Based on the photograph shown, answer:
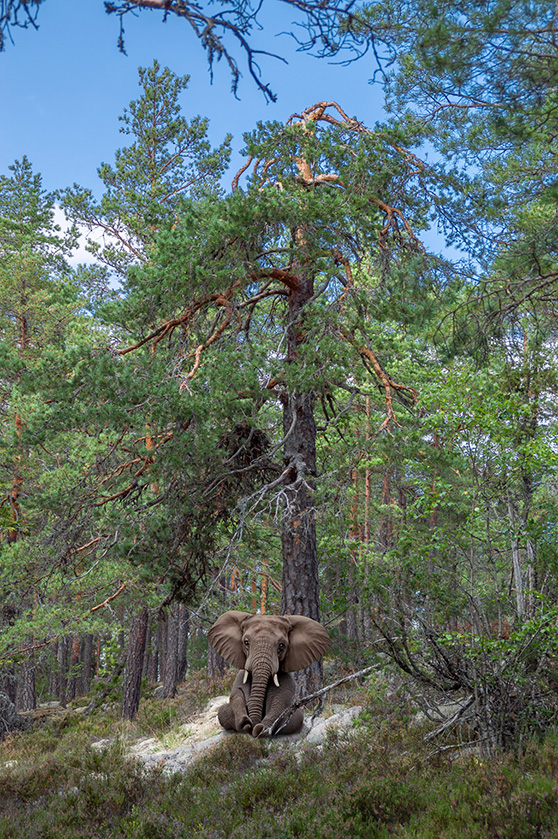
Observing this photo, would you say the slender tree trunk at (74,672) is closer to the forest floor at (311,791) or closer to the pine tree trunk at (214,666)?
the pine tree trunk at (214,666)

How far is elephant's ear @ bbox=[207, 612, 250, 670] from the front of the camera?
9.09m

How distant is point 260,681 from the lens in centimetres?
845

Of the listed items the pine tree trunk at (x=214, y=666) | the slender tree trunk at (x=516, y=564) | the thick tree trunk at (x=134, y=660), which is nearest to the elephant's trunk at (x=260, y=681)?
the slender tree trunk at (x=516, y=564)

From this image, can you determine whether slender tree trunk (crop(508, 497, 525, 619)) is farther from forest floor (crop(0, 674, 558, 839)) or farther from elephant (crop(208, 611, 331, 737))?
elephant (crop(208, 611, 331, 737))

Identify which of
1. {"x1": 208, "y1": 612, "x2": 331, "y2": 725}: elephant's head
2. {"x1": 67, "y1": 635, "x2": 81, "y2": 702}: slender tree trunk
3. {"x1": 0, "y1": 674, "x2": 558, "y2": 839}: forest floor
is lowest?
{"x1": 67, "y1": 635, "x2": 81, "y2": 702}: slender tree trunk

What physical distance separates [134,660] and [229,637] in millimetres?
7972

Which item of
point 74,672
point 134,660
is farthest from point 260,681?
point 74,672

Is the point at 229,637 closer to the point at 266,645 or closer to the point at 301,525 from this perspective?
the point at 266,645

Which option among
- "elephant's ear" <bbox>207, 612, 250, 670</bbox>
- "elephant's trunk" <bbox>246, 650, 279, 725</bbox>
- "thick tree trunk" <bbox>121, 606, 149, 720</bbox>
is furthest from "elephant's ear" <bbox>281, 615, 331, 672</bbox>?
"thick tree trunk" <bbox>121, 606, 149, 720</bbox>

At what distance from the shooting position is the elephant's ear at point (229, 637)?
9086 millimetres

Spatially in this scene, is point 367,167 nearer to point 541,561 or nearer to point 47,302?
point 541,561

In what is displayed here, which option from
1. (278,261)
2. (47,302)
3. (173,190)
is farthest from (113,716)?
(173,190)

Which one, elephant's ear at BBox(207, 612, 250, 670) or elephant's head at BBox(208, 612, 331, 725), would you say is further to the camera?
elephant's ear at BBox(207, 612, 250, 670)

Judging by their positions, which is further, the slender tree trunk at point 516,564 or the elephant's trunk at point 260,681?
the elephant's trunk at point 260,681
